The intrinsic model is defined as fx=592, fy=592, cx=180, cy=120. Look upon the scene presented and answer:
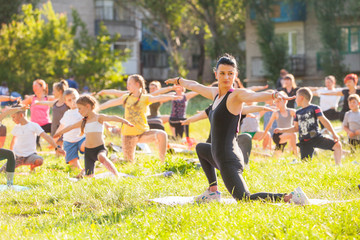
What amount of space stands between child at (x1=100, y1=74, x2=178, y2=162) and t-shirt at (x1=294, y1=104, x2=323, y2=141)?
244 cm

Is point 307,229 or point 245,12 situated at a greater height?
point 245,12

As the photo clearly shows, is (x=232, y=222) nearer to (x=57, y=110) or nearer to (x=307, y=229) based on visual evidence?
(x=307, y=229)

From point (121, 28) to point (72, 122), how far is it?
39.5m

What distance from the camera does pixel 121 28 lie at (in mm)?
49688

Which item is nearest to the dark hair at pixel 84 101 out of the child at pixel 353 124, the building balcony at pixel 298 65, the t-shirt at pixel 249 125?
the t-shirt at pixel 249 125

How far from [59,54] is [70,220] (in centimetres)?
3164

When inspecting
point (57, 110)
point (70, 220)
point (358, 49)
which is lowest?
point (70, 220)

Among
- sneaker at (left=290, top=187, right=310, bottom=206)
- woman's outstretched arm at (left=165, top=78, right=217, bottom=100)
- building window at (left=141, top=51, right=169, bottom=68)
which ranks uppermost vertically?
building window at (left=141, top=51, right=169, bottom=68)

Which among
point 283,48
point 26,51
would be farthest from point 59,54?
point 283,48

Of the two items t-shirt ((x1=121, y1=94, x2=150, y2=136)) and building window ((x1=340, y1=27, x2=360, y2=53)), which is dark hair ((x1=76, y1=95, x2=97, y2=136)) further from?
building window ((x1=340, y1=27, x2=360, y2=53))

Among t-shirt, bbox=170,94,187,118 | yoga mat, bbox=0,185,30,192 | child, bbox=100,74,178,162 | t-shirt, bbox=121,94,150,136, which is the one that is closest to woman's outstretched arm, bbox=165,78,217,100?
yoga mat, bbox=0,185,30,192

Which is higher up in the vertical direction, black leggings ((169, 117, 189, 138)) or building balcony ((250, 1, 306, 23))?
building balcony ((250, 1, 306, 23))

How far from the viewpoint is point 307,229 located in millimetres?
5020

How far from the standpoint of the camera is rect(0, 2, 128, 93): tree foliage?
35312 mm
